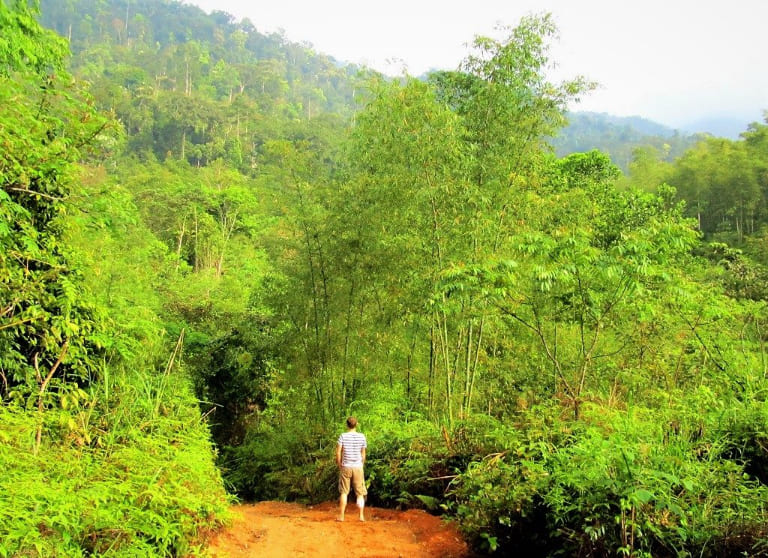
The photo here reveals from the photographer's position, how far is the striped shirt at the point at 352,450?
17.1 ft

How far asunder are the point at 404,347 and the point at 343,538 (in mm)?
3627

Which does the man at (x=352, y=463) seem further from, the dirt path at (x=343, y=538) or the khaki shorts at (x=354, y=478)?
the dirt path at (x=343, y=538)

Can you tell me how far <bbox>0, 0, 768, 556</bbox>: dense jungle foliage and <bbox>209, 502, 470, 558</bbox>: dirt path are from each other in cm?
22

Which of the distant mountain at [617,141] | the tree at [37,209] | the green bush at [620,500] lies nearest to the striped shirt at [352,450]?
the green bush at [620,500]

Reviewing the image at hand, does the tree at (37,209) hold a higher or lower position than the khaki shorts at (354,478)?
higher

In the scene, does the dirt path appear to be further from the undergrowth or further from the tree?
the tree

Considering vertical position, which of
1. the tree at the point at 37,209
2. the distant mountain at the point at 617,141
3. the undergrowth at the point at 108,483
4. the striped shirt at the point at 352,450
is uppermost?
the distant mountain at the point at 617,141

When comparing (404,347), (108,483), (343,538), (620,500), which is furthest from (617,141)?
(108,483)

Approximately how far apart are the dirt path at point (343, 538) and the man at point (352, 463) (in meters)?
0.27

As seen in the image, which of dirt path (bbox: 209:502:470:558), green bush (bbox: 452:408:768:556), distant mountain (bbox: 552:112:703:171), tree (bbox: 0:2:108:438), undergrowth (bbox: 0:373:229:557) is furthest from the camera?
distant mountain (bbox: 552:112:703:171)

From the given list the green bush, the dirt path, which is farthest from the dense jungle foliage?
the dirt path

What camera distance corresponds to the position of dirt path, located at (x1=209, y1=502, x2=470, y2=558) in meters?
3.89

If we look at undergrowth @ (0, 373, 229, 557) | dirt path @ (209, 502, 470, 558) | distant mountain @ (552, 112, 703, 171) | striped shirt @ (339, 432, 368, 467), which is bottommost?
dirt path @ (209, 502, 470, 558)

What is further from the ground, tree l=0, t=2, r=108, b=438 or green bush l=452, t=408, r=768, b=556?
tree l=0, t=2, r=108, b=438
